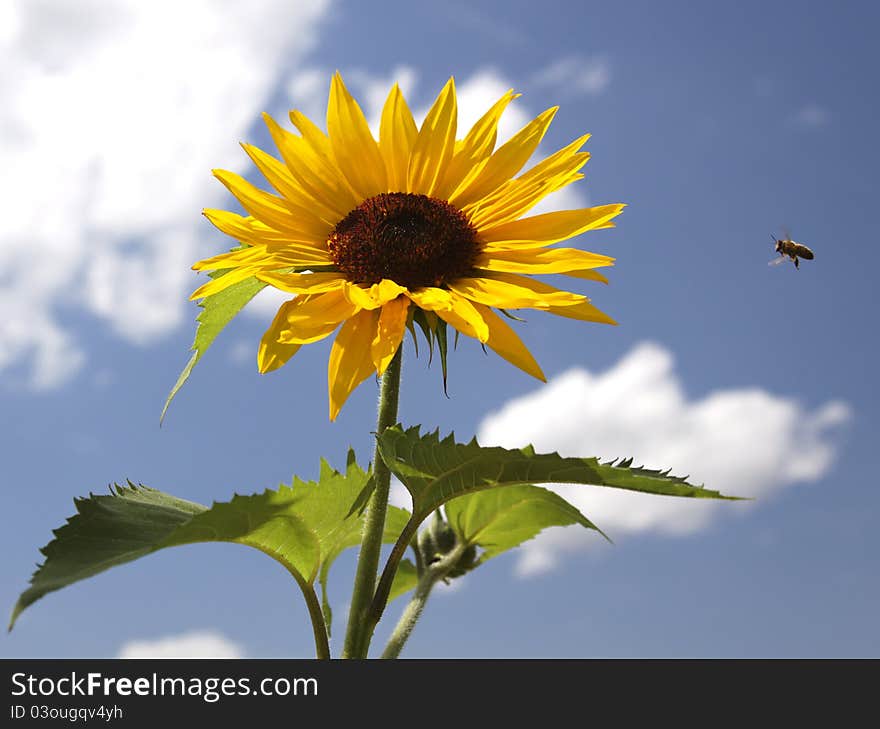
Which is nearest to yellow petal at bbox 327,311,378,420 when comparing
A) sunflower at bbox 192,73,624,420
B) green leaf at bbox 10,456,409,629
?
sunflower at bbox 192,73,624,420

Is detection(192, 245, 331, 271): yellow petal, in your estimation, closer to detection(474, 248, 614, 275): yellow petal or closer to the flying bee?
detection(474, 248, 614, 275): yellow petal

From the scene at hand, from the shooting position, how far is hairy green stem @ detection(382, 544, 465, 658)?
3.07 metres

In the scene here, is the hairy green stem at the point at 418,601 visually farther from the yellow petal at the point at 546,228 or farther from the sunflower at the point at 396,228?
the yellow petal at the point at 546,228

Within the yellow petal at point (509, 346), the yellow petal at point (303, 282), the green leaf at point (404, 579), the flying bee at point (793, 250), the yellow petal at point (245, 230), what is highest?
the flying bee at point (793, 250)

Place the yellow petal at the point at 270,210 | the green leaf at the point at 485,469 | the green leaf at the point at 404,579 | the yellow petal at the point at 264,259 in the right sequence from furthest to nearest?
the green leaf at the point at 404,579 → the yellow petal at the point at 270,210 → the yellow petal at the point at 264,259 → the green leaf at the point at 485,469

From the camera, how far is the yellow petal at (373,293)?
2.59m

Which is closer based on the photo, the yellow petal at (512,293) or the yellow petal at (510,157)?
the yellow petal at (512,293)

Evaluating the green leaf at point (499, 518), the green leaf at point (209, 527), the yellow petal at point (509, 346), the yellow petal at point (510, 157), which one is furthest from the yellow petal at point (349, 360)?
the green leaf at point (499, 518)

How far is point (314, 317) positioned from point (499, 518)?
4.02 ft

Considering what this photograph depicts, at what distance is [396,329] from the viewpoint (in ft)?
8.55

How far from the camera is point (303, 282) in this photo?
8.96ft

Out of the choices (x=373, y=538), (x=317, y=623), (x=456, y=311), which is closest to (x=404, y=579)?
(x=317, y=623)
